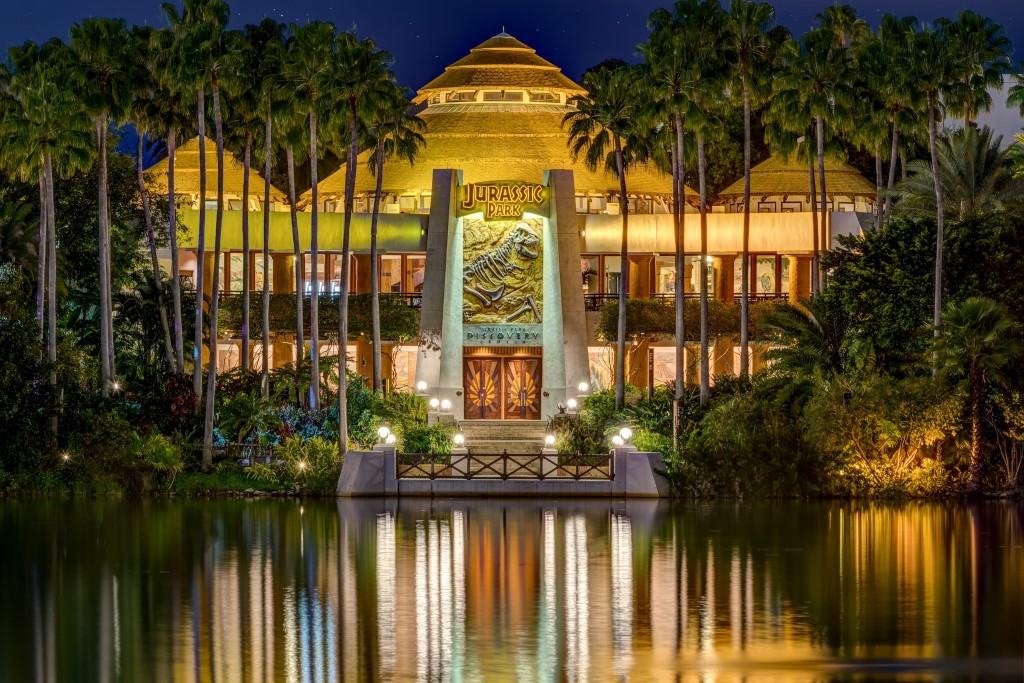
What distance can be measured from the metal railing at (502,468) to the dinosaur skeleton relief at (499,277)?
1687 cm

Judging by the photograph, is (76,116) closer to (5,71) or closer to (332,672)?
(5,71)

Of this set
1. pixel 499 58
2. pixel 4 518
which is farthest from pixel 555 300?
pixel 4 518

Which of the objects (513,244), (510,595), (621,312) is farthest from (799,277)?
(510,595)

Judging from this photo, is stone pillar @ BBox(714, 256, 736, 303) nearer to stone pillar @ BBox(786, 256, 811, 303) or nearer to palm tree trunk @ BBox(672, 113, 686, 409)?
stone pillar @ BBox(786, 256, 811, 303)

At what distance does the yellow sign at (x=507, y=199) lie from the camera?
236 ft

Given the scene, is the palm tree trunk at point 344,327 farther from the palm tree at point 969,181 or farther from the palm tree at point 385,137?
the palm tree at point 969,181

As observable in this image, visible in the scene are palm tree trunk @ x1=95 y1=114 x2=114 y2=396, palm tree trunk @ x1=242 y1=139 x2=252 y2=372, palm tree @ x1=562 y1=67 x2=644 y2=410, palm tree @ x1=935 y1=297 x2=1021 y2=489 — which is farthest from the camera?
palm tree trunk @ x1=242 y1=139 x2=252 y2=372

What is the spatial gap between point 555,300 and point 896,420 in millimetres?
22104

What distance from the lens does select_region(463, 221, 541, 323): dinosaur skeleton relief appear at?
72.1 metres

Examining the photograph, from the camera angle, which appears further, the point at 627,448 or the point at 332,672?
the point at 627,448

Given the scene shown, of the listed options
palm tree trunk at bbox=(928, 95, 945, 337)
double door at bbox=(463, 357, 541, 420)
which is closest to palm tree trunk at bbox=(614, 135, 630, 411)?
double door at bbox=(463, 357, 541, 420)

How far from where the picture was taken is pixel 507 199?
71.9 m

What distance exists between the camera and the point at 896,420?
51875 millimetres

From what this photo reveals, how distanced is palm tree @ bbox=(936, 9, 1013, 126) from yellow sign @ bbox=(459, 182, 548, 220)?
66.6 feet
